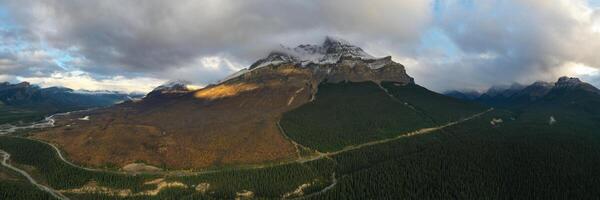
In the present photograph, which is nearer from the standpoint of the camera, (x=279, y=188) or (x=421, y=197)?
(x=421, y=197)

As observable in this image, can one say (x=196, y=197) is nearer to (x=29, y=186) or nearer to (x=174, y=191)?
(x=174, y=191)

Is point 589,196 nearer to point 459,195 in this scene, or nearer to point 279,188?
point 459,195

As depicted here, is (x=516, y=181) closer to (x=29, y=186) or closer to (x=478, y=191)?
(x=478, y=191)

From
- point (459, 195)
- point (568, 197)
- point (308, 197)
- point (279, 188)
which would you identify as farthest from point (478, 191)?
point (279, 188)

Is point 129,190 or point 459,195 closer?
point 459,195

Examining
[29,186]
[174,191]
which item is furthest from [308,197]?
[29,186]

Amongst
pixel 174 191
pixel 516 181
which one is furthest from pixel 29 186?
pixel 516 181

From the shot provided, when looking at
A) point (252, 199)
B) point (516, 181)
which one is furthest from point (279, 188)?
point (516, 181)
